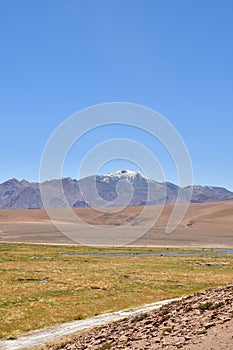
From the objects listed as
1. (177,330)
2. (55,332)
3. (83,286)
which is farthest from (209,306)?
(83,286)

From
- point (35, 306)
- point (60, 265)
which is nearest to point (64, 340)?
point (35, 306)

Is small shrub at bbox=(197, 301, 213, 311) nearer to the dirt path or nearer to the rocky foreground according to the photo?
the rocky foreground

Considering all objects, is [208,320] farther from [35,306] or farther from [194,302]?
[35,306]

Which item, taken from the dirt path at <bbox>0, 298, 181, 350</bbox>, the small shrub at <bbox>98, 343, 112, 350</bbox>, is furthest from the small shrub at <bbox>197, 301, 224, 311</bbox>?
the dirt path at <bbox>0, 298, 181, 350</bbox>

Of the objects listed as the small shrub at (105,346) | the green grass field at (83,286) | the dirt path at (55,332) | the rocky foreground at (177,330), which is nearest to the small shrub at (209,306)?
the rocky foreground at (177,330)

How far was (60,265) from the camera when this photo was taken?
248 feet

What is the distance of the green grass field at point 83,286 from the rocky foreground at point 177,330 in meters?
8.20

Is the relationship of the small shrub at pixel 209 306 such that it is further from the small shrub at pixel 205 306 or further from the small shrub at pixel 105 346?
the small shrub at pixel 105 346

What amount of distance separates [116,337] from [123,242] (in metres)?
125

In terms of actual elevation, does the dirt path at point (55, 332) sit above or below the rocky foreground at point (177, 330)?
below

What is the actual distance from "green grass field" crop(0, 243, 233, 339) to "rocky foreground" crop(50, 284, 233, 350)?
8.20m

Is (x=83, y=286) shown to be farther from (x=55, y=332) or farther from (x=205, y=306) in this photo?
(x=205, y=306)

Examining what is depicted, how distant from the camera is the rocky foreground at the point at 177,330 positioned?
19062 millimetres

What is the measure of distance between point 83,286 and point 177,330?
32.0 meters
